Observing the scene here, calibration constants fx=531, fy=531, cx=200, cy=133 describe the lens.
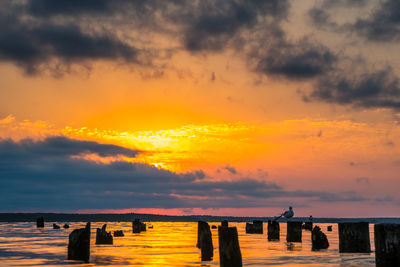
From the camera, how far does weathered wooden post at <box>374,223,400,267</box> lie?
1365 centimetres

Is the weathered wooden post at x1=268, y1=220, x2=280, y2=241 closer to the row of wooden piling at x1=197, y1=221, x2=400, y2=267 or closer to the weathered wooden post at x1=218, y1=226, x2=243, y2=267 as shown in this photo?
the row of wooden piling at x1=197, y1=221, x2=400, y2=267

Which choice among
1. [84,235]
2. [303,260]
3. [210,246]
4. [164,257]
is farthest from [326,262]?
[84,235]

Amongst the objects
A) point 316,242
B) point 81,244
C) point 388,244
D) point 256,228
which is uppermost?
point 388,244

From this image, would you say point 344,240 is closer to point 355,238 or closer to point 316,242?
point 355,238

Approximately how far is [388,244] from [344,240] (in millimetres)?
8493

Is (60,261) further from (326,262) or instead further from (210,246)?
(326,262)

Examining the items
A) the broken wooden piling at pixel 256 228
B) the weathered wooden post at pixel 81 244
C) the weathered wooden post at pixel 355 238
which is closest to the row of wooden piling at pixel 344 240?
the weathered wooden post at pixel 355 238

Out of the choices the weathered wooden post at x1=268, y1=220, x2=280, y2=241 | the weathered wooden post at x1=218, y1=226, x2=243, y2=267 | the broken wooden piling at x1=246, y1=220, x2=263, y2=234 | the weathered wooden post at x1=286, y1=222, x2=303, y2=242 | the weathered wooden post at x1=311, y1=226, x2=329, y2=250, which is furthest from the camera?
the broken wooden piling at x1=246, y1=220, x2=263, y2=234

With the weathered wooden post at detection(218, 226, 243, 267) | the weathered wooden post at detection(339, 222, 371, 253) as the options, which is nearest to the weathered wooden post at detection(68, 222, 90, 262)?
the weathered wooden post at detection(218, 226, 243, 267)

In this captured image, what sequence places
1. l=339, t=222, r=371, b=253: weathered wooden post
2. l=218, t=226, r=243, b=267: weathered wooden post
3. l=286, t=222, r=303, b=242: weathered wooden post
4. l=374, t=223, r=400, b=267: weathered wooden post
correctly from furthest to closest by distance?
l=286, t=222, r=303, b=242: weathered wooden post → l=339, t=222, r=371, b=253: weathered wooden post → l=218, t=226, r=243, b=267: weathered wooden post → l=374, t=223, r=400, b=267: weathered wooden post

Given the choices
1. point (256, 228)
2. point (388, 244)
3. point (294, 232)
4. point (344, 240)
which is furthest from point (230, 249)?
point (256, 228)

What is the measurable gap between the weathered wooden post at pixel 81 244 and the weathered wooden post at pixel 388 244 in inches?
384

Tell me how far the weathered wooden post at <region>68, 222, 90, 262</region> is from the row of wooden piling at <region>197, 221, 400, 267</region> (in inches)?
175

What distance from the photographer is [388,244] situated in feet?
45.1
